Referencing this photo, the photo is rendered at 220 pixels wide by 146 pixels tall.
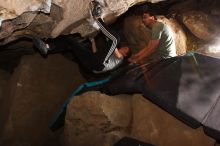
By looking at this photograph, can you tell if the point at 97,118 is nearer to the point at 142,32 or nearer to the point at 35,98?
the point at 35,98

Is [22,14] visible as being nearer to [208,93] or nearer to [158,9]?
[208,93]

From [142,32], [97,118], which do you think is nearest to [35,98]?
[97,118]

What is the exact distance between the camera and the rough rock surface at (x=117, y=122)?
5.11m

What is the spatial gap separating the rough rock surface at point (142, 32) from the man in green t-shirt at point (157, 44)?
4.38 feet

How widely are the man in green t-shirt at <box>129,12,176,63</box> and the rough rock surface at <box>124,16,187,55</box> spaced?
1.33 m

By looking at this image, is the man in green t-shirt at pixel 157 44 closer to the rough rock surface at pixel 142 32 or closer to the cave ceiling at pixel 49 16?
the cave ceiling at pixel 49 16

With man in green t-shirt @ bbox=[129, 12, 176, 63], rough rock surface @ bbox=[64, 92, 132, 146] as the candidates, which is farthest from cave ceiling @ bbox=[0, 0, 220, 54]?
rough rock surface @ bbox=[64, 92, 132, 146]

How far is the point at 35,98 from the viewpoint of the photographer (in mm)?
6430

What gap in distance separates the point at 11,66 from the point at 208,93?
4565 millimetres

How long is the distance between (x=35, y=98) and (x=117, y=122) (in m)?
1.92

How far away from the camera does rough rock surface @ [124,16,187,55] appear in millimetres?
→ 7477

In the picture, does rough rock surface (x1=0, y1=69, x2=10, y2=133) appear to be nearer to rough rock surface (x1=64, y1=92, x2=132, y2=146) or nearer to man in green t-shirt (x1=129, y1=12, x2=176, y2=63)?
rough rock surface (x1=64, y1=92, x2=132, y2=146)

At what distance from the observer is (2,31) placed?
4.79 m

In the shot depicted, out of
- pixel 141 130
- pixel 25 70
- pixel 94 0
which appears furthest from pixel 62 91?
pixel 94 0
